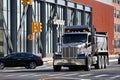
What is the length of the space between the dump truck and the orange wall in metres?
47.7

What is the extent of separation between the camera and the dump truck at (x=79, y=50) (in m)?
34.3

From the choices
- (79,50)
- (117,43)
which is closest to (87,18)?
(117,43)

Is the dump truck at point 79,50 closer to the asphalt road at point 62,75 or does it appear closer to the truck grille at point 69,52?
the truck grille at point 69,52

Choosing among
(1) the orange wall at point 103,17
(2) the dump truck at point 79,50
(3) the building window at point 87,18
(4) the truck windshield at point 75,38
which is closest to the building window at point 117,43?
(1) the orange wall at point 103,17

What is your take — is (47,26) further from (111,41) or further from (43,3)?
(111,41)

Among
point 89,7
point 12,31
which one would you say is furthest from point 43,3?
point 89,7

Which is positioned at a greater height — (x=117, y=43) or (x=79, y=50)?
(x=79, y=50)

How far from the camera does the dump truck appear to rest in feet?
113

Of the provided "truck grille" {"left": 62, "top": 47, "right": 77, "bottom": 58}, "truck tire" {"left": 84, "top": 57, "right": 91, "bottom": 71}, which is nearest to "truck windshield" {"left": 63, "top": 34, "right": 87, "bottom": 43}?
"truck grille" {"left": 62, "top": 47, "right": 77, "bottom": 58}

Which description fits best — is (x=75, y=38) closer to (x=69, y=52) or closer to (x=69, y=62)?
(x=69, y=52)

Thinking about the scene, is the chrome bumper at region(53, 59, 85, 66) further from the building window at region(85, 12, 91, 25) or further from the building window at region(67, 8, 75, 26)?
the building window at region(85, 12, 91, 25)

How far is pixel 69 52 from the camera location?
3447 cm

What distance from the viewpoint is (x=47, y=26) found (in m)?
73.1

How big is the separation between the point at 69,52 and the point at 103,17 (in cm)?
6826
